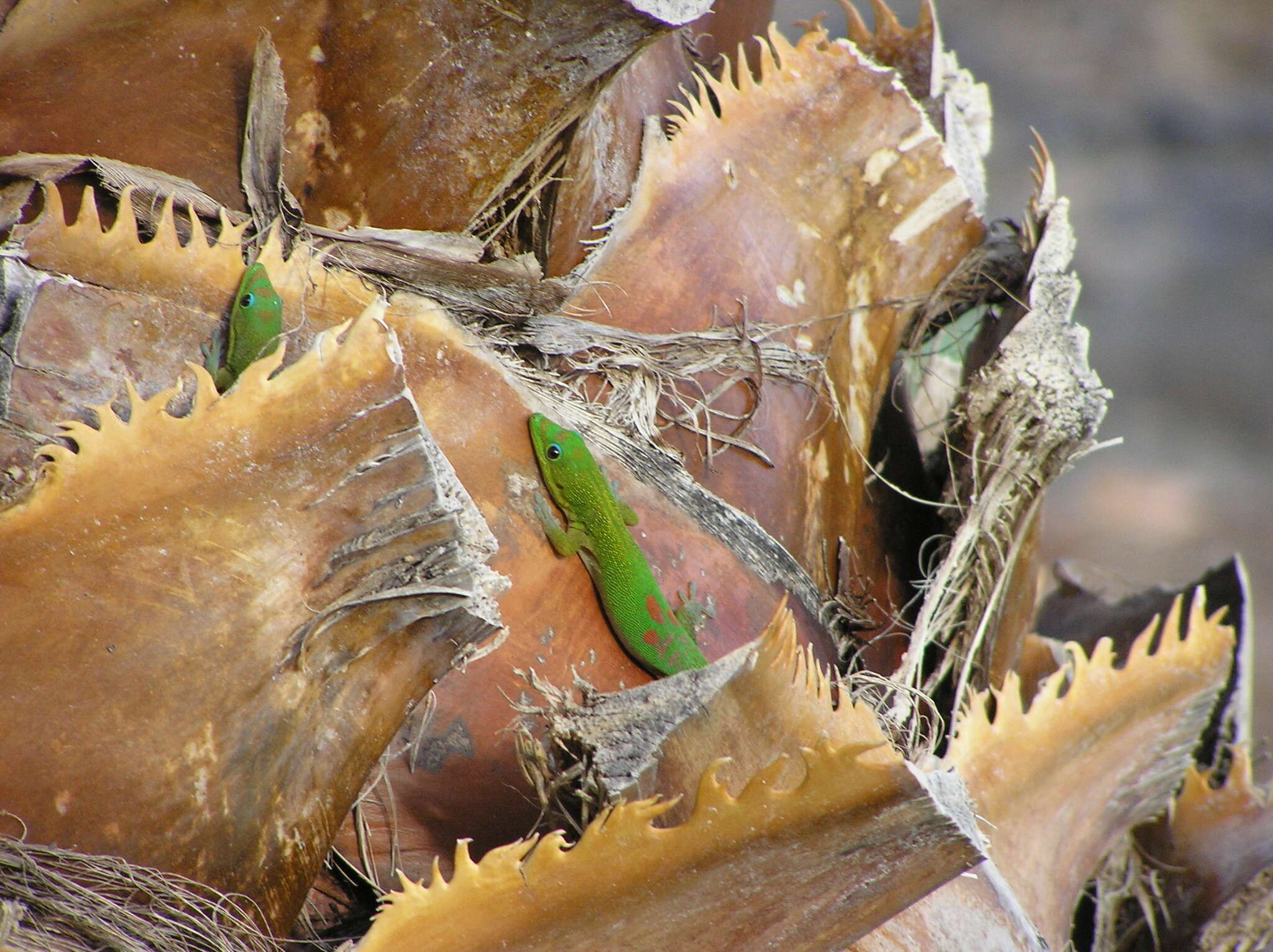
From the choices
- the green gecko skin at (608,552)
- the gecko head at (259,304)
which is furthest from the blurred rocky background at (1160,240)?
the gecko head at (259,304)

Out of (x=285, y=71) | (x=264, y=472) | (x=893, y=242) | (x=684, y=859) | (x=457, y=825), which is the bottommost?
(x=457, y=825)

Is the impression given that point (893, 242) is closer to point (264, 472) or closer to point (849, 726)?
point (849, 726)

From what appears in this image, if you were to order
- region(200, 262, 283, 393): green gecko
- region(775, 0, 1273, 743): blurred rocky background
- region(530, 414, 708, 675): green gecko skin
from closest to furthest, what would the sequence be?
region(200, 262, 283, 393): green gecko, region(530, 414, 708, 675): green gecko skin, region(775, 0, 1273, 743): blurred rocky background

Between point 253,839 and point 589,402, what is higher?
point 589,402

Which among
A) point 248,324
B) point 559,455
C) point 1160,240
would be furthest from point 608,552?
point 1160,240

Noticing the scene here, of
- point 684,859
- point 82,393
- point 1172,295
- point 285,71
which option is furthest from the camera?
point 1172,295

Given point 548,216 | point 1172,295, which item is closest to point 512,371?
point 548,216

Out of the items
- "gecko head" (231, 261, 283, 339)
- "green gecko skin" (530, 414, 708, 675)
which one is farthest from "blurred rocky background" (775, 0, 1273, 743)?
"gecko head" (231, 261, 283, 339)

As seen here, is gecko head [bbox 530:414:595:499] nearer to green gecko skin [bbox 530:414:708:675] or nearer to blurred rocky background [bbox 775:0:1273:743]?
green gecko skin [bbox 530:414:708:675]
